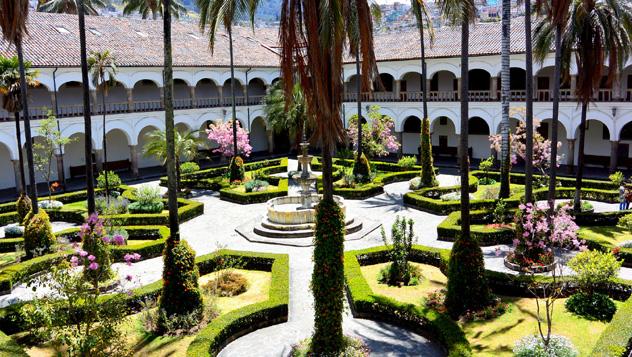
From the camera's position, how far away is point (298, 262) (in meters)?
17.5

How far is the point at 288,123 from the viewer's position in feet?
124

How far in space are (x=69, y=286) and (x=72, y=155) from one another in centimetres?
2790

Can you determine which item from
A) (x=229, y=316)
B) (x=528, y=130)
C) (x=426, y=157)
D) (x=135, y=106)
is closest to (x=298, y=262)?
(x=229, y=316)

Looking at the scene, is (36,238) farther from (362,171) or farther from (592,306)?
(592,306)

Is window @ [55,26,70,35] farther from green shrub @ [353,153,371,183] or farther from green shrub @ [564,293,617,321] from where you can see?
green shrub @ [564,293,617,321]

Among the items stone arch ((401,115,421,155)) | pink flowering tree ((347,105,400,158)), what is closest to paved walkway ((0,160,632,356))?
pink flowering tree ((347,105,400,158))

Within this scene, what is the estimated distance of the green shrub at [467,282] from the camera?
12.6 metres

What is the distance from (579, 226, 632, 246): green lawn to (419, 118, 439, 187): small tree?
339 inches

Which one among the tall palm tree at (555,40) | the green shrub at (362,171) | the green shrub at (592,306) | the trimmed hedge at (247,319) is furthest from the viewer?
the green shrub at (362,171)

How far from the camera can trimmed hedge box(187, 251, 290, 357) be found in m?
11.1

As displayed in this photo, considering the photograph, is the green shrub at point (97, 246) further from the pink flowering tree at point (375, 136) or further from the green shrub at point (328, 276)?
the pink flowering tree at point (375, 136)

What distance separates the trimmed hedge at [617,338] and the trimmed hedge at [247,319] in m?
6.77

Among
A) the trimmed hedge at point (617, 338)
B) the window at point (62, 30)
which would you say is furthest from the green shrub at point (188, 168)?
the trimmed hedge at point (617, 338)

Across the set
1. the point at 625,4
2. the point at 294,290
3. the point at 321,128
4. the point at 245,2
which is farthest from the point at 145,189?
the point at 625,4
